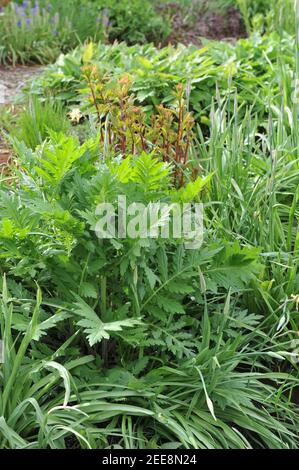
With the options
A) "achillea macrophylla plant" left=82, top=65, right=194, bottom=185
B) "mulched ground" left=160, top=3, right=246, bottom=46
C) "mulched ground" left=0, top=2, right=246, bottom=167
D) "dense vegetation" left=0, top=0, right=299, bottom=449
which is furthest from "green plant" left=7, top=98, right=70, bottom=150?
"mulched ground" left=160, top=3, right=246, bottom=46

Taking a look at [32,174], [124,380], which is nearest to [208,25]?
[32,174]

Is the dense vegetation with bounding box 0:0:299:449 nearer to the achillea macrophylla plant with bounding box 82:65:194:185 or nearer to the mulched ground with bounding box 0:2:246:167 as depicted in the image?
the achillea macrophylla plant with bounding box 82:65:194:185

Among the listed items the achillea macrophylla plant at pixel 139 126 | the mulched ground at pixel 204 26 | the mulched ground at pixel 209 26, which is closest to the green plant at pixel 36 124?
the achillea macrophylla plant at pixel 139 126

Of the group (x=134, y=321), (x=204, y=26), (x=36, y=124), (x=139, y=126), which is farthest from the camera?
(x=204, y=26)

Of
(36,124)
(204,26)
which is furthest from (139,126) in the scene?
(204,26)

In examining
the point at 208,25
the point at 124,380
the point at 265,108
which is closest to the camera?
the point at 124,380

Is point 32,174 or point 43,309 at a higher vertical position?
point 32,174

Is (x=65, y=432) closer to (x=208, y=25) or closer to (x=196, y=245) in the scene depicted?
(x=196, y=245)

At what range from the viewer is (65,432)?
2242 millimetres

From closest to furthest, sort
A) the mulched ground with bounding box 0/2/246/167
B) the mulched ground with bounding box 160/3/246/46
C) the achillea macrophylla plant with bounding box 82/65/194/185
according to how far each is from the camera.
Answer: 1. the achillea macrophylla plant with bounding box 82/65/194/185
2. the mulched ground with bounding box 0/2/246/167
3. the mulched ground with bounding box 160/3/246/46

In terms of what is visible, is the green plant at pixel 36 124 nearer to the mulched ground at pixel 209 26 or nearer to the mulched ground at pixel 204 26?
the mulched ground at pixel 204 26

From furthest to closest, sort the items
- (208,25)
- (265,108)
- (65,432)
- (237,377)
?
(208,25)
(265,108)
(237,377)
(65,432)

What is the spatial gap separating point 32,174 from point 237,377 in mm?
1043

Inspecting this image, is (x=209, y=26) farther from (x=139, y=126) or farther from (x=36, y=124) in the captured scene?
(x=139, y=126)
